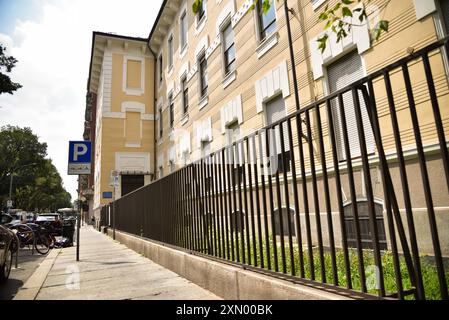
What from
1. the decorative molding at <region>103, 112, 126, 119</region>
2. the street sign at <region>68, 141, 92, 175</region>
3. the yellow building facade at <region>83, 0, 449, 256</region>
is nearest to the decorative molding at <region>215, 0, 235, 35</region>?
the yellow building facade at <region>83, 0, 449, 256</region>

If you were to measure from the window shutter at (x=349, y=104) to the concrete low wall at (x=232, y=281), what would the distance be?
→ 3.88 meters

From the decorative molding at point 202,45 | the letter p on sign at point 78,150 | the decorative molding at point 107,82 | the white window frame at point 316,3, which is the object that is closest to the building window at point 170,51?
the decorative molding at point 202,45

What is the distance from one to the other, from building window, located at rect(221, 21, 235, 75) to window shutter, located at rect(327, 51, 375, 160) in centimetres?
553

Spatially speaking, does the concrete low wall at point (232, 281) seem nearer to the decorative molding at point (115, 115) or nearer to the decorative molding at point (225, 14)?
the decorative molding at point (225, 14)

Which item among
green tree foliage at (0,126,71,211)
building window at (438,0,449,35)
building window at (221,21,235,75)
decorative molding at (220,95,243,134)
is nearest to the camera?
building window at (438,0,449,35)

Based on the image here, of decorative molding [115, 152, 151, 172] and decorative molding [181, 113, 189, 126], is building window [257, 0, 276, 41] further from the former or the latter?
decorative molding [115, 152, 151, 172]

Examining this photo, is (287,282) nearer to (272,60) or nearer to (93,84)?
(272,60)

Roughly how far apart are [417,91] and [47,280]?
298 inches

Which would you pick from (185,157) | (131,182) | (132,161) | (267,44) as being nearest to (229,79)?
(267,44)

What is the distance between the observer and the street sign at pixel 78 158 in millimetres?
9359

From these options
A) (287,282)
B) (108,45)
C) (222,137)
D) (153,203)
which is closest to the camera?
(287,282)

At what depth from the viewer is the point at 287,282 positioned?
3.08m

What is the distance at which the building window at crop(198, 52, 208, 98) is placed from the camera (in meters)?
15.2

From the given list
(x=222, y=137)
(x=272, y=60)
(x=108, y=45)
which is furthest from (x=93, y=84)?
(x=272, y=60)
